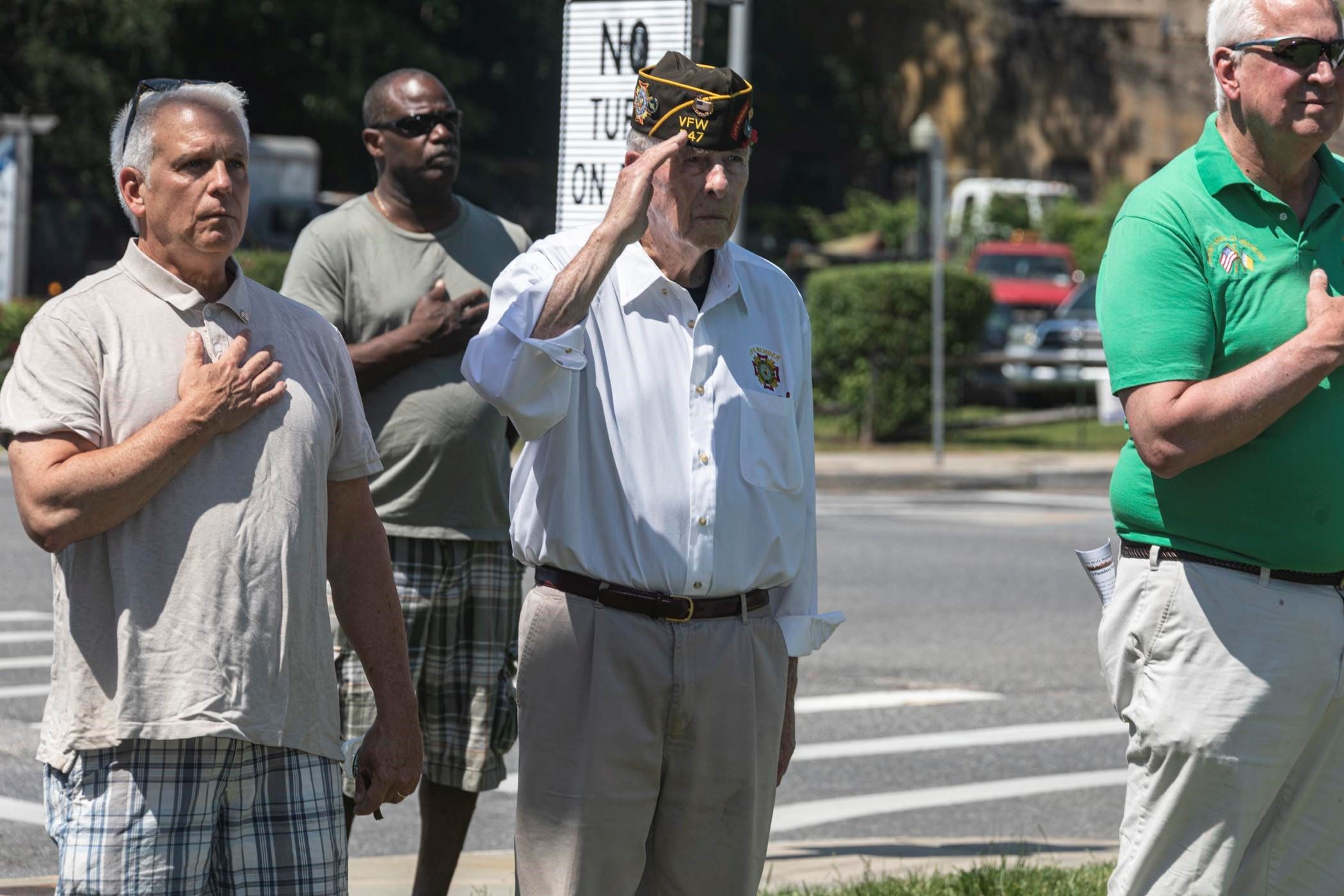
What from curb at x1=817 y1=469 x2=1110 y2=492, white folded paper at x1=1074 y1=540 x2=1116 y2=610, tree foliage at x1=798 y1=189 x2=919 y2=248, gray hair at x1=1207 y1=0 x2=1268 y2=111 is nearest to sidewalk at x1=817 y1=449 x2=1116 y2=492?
curb at x1=817 y1=469 x2=1110 y2=492

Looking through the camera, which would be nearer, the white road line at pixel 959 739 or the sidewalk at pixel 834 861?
the sidewalk at pixel 834 861

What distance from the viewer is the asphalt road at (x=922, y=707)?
6.80 meters

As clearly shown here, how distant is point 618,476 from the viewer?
365cm

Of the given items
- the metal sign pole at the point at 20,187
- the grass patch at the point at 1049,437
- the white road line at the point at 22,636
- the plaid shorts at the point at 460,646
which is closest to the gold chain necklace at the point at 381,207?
the plaid shorts at the point at 460,646

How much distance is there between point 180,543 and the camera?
3.25 meters

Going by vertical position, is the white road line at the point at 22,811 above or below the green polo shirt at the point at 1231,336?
below

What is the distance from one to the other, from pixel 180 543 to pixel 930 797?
449cm

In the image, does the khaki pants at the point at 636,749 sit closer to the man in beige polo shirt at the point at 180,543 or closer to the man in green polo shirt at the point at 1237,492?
the man in beige polo shirt at the point at 180,543

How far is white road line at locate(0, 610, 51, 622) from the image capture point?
403 inches

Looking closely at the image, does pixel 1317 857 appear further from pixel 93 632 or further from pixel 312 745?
pixel 93 632

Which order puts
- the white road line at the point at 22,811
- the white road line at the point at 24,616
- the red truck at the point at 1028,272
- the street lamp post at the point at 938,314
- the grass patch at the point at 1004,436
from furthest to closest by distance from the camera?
the red truck at the point at 1028,272 → the grass patch at the point at 1004,436 → the street lamp post at the point at 938,314 → the white road line at the point at 24,616 → the white road line at the point at 22,811

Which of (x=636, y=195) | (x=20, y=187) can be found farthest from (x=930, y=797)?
(x=20, y=187)

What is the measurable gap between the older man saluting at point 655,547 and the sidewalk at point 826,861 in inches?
64.9

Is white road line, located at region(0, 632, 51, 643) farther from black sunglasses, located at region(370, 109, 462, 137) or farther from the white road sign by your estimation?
black sunglasses, located at region(370, 109, 462, 137)
